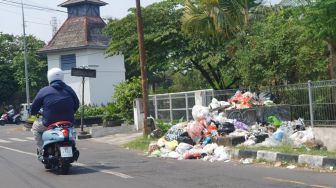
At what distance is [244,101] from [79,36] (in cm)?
2882

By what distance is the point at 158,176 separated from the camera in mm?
10188

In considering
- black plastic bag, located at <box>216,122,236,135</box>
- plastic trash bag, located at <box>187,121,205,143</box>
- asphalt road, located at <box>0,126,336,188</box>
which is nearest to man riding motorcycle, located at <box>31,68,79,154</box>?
asphalt road, located at <box>0,126,336,188</box>

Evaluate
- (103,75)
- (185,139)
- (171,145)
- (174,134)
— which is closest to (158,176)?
(171,145)

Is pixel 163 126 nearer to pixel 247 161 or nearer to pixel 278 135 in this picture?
pixel 278 135

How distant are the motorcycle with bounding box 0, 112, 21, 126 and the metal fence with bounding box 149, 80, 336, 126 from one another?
86.5ft

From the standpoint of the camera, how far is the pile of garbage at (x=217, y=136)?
1374 centimetres

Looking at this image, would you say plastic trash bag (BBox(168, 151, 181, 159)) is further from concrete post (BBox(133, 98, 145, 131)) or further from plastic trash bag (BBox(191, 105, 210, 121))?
concrete post (BBox(133, 98, 145, 131))

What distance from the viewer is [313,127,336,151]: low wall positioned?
13.1m

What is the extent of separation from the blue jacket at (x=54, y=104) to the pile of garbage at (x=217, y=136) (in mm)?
4063

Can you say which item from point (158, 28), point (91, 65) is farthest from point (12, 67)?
point (158, 28)

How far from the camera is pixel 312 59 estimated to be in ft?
56.6

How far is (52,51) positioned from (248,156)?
34.1 metres

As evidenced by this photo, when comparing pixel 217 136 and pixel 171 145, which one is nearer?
pixel 217 136

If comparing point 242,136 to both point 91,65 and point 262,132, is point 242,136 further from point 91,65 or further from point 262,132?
point 91,65
